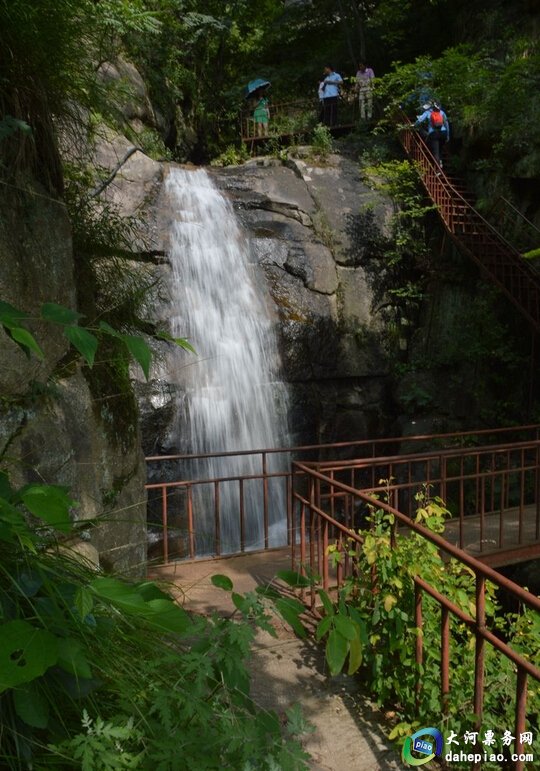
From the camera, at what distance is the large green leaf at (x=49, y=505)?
1494 millimetres

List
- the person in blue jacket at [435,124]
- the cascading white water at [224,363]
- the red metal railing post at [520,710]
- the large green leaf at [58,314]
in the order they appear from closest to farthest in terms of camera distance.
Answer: the large green leaf at [58,314]
the red metal railing post at [520,710]
the cascading white water at [224,363]
the person in blue jacket at [435,124]

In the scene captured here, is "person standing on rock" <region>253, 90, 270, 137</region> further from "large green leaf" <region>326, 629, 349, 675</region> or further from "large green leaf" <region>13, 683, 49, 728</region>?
"large green leaf" <region>13, 683, 49, 728</region>

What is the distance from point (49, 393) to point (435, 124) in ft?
40.2

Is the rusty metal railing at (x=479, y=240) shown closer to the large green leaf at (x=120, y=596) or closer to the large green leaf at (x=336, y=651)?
the large green leaf at (x=336, y=651)

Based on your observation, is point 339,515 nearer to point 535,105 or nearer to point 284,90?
point 535,105

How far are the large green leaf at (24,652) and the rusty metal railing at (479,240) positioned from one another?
10.6 metres

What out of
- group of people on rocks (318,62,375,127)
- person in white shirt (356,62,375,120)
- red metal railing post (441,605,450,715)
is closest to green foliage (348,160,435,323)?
person in white shirt (356,62,375,120)

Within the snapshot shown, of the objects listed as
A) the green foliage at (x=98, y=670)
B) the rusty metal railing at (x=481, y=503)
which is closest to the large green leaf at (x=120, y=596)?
the green foliage at (x=98, y=670)

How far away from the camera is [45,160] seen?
11.2ft

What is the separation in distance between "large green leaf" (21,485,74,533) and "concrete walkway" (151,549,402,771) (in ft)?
3.35

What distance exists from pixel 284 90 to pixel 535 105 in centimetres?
1105

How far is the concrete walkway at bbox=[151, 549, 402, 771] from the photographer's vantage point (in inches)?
114

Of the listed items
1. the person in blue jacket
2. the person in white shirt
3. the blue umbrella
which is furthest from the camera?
the blue umbrella

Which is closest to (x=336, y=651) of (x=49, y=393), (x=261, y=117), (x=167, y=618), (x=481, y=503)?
(x=167, y=618)
